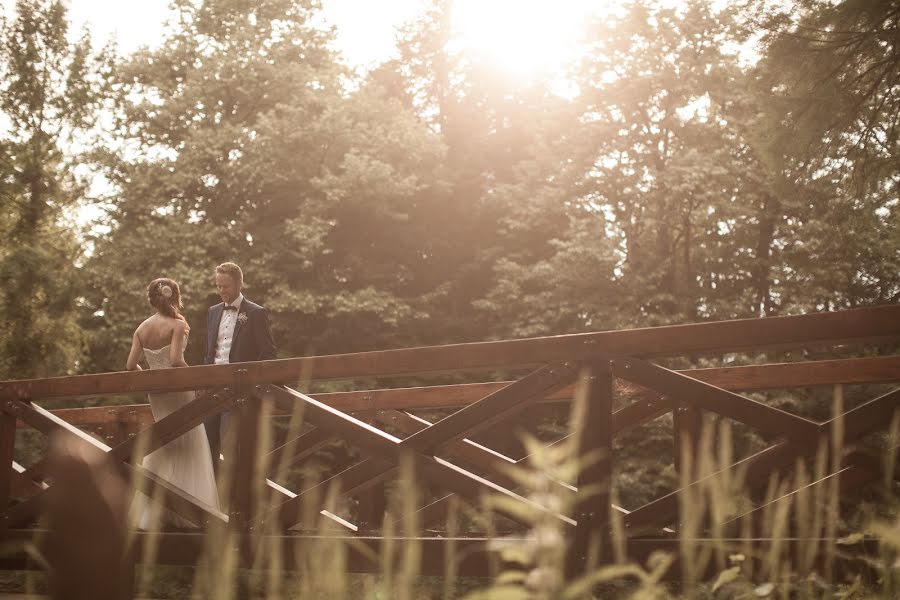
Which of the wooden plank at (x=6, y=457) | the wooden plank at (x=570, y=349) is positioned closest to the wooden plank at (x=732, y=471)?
the wooden plank at (x=570, y=349)

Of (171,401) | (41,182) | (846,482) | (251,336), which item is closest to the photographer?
(846,482)

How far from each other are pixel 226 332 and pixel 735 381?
406 cm

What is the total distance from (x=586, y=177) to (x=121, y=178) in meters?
12.2

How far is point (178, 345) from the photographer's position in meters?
6.52

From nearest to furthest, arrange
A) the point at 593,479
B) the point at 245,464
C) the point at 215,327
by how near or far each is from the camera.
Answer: the point at 593,479 < the point at 245,464 < the point at 215,327

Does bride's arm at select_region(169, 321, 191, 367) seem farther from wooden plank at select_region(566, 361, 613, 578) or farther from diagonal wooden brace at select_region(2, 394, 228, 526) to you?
wooden plank at select_region(566, 361, 613, 578)

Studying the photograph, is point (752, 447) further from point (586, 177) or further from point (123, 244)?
point (123, 244)

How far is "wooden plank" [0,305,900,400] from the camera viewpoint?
10.6 ft

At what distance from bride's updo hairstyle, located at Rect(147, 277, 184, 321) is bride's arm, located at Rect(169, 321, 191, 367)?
0.14 meters

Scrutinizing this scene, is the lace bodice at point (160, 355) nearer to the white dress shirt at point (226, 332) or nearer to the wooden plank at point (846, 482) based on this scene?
the white dress shirt at point (226, 332)

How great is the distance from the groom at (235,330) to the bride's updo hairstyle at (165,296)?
496 millimetres

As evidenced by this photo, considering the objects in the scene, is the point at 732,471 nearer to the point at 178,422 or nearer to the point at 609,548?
the point at 609,548

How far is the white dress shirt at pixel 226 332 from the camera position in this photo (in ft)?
24.1

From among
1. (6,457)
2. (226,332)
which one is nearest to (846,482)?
(6,457)
